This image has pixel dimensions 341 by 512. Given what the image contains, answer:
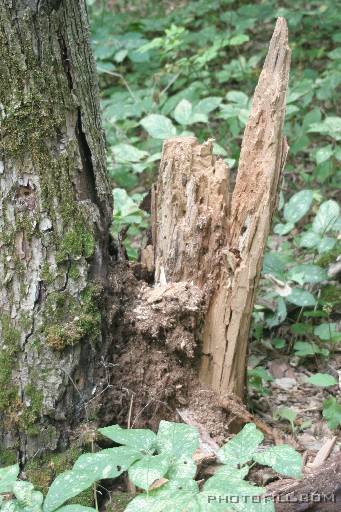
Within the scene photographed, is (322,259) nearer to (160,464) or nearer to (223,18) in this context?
(160,464)

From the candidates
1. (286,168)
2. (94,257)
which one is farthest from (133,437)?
(286,168)

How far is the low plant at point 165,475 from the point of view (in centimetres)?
165

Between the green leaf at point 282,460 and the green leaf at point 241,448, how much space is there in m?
0.04

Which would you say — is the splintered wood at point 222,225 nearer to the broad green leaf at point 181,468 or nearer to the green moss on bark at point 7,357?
the green moss on bark at point 7,357

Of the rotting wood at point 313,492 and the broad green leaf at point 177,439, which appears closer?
the broad green leaf at point 177,439

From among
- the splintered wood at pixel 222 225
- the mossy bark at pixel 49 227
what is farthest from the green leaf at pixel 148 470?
the splintered wood at pixel 222 225

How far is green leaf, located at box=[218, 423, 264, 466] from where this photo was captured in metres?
1.84

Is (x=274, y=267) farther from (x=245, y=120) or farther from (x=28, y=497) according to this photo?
(x=28, y=497)

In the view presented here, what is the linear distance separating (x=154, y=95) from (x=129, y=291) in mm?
2765

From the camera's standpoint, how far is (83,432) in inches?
90.0

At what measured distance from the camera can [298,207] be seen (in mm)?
3162

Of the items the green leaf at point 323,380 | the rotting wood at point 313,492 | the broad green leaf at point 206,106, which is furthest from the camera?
the broad green leaf at point 206,106

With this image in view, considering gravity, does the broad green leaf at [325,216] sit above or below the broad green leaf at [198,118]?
below

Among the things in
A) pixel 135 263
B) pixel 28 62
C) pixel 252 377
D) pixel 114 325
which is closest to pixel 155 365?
pixel 114 325
